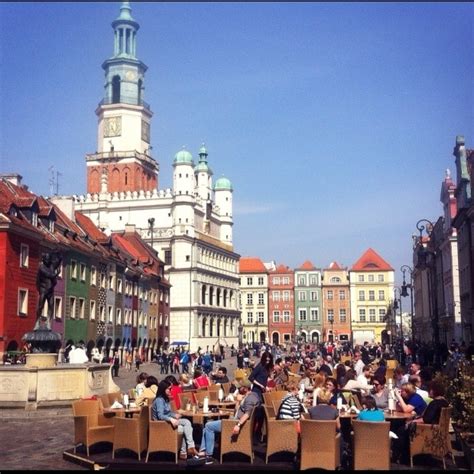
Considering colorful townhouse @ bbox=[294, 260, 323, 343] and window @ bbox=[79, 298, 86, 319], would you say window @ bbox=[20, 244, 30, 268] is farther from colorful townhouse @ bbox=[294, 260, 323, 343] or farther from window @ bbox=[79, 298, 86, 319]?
colorful townhouse @ bbox=[294, 260, 323, 343]

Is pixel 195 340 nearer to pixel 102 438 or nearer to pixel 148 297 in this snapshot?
pixel 148 297

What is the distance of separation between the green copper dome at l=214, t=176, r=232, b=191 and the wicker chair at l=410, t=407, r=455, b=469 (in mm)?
97978

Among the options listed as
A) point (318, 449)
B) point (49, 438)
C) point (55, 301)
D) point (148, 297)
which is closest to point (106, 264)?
point (55, 301)

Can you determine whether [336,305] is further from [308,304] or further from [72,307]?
[72,307]

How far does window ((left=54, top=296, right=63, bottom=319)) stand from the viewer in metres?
40.4

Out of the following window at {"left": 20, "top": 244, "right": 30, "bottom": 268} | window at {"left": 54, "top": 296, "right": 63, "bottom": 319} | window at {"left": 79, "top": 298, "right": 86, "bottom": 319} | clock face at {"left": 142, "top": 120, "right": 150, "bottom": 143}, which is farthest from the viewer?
clock face at {"left": 142, "top": 120, "right": 150, "bottom": 143}

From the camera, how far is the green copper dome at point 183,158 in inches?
3556

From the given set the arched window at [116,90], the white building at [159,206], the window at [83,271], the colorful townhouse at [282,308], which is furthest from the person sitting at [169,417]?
the colorful townhouse at [282,308]

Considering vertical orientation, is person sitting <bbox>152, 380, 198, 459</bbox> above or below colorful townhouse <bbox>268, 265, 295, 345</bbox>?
below

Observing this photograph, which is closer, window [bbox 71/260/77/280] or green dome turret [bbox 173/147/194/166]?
window [bbox 71/260/77/280]

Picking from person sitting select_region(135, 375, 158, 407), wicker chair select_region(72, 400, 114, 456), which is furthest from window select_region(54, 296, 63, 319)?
wicker chair select_region(72, 400, 114, 456)

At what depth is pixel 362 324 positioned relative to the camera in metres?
114

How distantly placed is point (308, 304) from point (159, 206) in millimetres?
38543

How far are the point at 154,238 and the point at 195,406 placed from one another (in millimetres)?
76396
